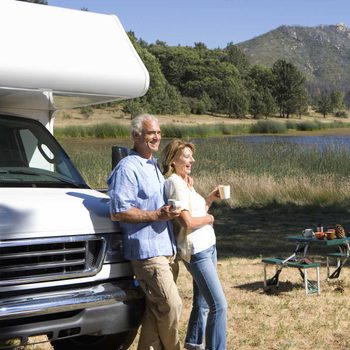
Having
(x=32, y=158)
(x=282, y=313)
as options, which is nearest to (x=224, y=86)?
(x=282, y=313)

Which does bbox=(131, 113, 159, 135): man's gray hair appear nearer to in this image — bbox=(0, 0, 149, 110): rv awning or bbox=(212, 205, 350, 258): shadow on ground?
bbox=(0, 0, 149, 110): rv awning

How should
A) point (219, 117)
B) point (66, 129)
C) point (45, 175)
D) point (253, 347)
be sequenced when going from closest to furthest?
point (45, 175) → point (253, 347) → point (66, 129) → point (219, 117)

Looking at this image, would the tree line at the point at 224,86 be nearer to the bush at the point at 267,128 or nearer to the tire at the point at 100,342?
the bush at the point at 267,128


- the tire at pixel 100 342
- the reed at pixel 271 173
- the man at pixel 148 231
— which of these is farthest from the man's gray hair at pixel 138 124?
the reed at pixel 271 173

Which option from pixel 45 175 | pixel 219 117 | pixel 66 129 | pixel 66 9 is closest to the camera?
pixel 45 175

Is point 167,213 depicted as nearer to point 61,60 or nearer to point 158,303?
point 158,303

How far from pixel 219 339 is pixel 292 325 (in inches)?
58.5

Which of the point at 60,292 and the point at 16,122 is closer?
the point at 60,292

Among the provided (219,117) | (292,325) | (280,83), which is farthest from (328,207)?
(280,83)

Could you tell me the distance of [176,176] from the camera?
183 inches

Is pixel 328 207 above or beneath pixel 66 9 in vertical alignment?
beneath

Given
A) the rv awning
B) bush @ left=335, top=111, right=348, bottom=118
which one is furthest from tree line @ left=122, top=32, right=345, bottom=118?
the rv awning

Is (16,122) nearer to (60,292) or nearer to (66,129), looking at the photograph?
(60,292)

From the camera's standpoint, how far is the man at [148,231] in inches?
167
